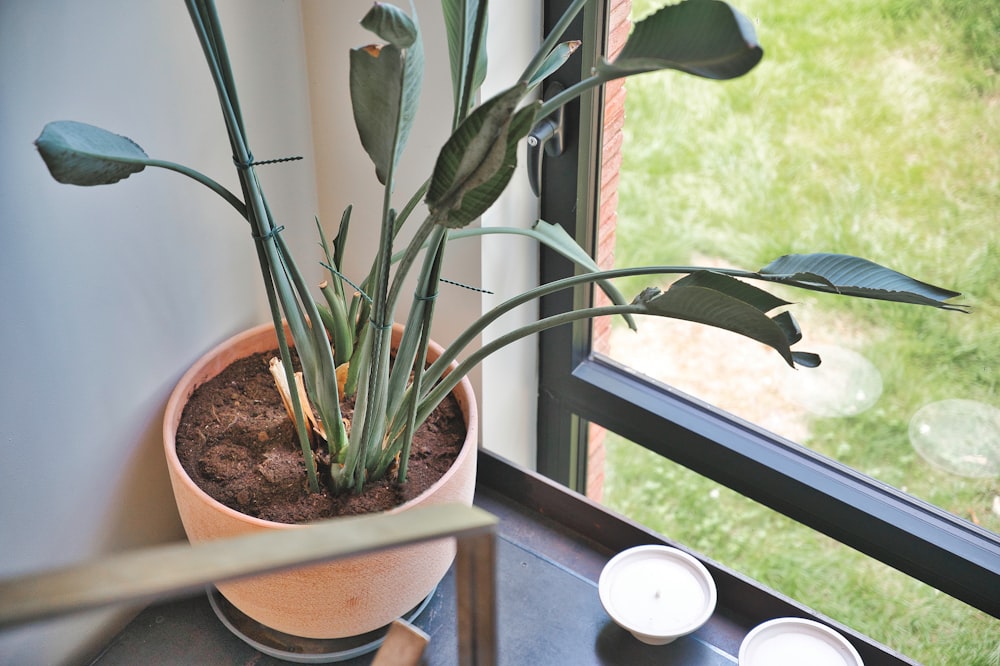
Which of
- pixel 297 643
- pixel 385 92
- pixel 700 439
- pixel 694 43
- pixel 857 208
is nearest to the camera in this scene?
pixel 694 43

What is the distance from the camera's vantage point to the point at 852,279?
86 cm

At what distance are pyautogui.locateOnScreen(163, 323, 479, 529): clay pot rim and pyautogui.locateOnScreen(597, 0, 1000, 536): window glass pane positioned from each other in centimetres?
44

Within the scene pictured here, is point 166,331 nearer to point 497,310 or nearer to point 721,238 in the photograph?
point 497,310

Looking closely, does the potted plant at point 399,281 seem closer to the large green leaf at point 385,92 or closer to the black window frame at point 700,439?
the large green leaf at point 385,92

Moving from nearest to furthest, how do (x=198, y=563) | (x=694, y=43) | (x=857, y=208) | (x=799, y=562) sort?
1. (x=198, y=563)
2. (x=694, y=43)
3. (x=857, y=208)
4. (x=799, y=562)

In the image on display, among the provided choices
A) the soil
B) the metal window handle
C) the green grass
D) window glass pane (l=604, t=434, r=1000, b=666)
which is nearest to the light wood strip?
the soil

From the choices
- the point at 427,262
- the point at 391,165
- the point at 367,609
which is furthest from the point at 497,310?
the point at 367,609

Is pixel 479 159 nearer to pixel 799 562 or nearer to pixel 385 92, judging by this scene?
pixel 385 92

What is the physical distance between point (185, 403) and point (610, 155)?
760 mm

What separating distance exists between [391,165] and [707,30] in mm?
336

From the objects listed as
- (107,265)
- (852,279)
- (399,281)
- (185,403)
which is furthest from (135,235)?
(852,279)

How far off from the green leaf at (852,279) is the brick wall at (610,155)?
0.58 metres

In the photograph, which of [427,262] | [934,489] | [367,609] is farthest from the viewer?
[934,489]

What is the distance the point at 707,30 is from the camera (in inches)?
25.2
